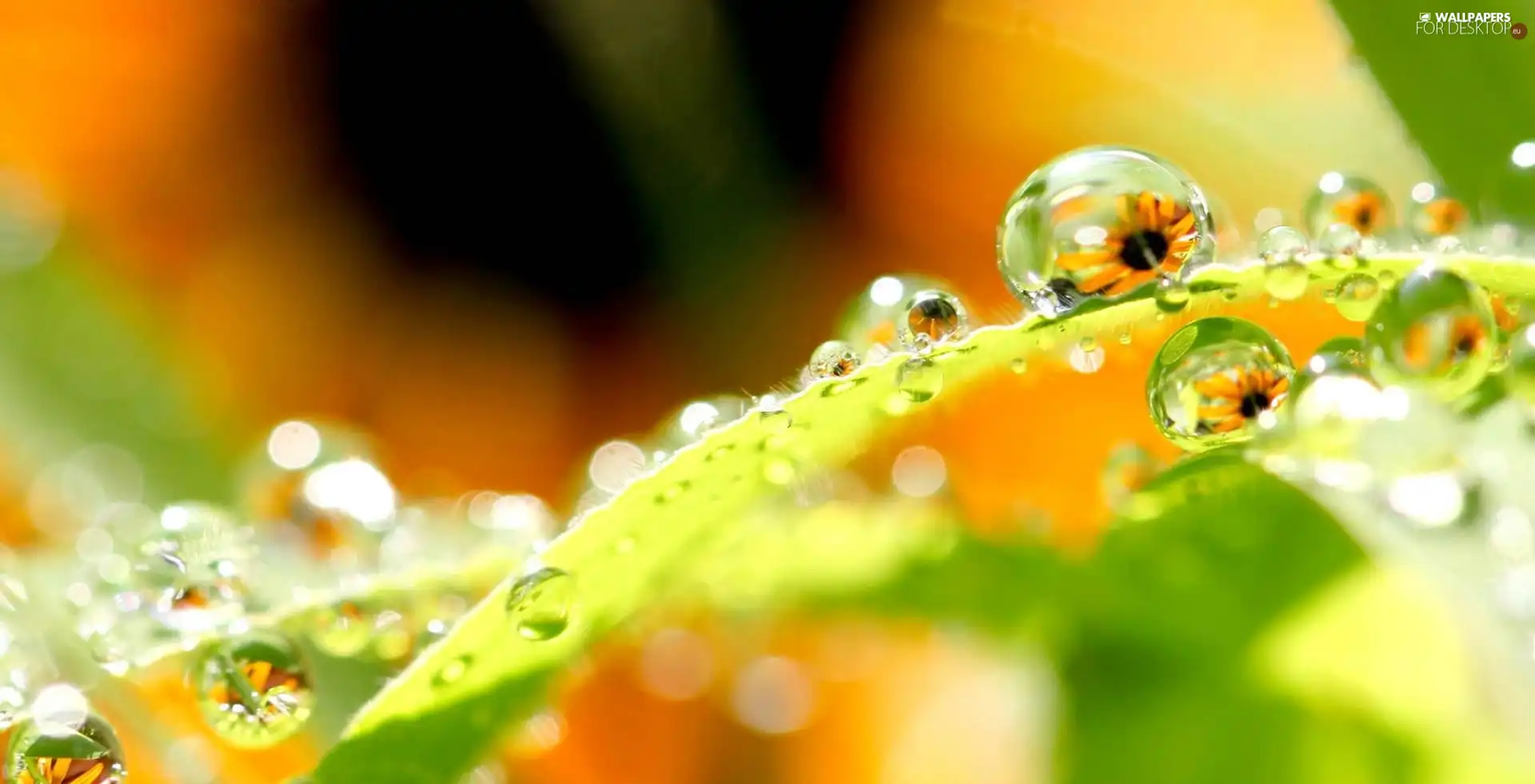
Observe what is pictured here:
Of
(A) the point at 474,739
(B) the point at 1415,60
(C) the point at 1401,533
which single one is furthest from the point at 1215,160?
(A) the point at 474,739

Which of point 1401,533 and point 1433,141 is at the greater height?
point 1433,141

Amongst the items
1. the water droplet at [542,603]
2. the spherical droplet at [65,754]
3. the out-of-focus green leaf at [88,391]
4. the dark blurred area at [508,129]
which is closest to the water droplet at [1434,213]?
the water droplet at [542,603]

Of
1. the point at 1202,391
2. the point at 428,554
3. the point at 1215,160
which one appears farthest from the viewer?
the point at 1215,160

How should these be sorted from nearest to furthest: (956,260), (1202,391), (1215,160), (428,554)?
(1202,391) → (428,554) → (1215,160) → (956,260)

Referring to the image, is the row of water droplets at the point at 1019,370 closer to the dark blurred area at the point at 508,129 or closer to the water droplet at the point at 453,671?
the water droplet at the point at 453,671

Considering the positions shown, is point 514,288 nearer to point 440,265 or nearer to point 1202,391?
point 440,265

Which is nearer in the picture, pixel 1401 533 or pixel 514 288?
pixel 1401 533

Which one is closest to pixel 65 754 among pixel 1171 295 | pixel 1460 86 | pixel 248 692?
pixel 248 692

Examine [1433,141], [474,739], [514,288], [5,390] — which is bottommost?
[474,739]
